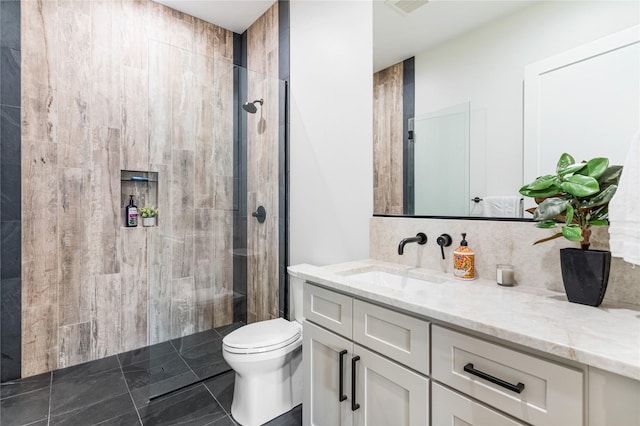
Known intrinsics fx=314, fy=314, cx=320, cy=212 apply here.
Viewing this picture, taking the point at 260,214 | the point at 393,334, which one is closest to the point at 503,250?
the point at 393,334

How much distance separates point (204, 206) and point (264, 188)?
0.47 m

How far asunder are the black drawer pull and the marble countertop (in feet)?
0.37

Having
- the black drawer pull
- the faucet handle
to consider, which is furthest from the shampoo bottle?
the black drawer pull

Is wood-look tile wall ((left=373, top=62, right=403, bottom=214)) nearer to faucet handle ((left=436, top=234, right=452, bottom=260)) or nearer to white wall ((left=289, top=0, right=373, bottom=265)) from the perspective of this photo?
white wall ((left=289, top=0, right=373, bottom=265))

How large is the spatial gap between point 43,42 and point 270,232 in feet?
6.58

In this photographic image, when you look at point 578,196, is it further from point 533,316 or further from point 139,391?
point 139,391

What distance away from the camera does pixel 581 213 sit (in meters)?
1.00

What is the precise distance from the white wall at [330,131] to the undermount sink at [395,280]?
0.28 m

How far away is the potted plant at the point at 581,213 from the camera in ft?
3.10

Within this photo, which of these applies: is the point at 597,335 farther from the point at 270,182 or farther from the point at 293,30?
the point at 293,30

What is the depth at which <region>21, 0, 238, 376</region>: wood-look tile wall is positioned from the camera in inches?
83.6

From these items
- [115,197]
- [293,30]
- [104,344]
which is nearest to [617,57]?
[293,30]

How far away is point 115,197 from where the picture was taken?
94.7 inches

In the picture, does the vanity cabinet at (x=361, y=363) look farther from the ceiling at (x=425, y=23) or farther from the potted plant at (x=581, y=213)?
the ceiling at (x=425, y=23)
